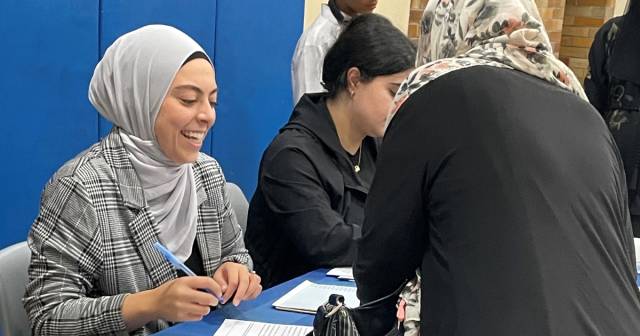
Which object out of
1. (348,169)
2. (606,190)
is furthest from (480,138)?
(348,169)

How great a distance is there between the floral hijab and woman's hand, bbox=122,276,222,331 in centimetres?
52

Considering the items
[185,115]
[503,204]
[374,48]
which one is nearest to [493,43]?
[503,204]

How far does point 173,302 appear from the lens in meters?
1.38

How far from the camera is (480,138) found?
3.26 feet

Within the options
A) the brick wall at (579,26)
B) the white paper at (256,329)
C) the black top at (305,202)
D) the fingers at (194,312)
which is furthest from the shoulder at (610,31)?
the brick wall at (579,26)

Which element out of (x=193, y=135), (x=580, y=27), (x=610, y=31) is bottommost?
(x=580, y=27)

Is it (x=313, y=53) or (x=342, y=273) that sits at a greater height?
(x=313, y=53)

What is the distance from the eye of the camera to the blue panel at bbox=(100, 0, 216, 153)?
2.59 meters

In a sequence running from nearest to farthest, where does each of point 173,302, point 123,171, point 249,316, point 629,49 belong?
1. point 173,302
2. point 249,316
3. point 123,171
4. point 629,49

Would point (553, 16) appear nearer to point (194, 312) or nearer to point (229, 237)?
point (229, 237)

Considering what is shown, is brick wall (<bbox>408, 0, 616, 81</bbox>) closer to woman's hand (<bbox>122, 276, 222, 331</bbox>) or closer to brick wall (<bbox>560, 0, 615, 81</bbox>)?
brick wall (<bbox>560, 0, 615, 81</bbox>)

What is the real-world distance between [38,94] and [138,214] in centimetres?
98

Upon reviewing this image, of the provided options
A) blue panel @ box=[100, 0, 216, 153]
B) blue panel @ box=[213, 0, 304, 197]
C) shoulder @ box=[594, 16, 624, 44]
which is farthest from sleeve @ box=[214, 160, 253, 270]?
blue panel @ box=[213, 0, 304, 197]

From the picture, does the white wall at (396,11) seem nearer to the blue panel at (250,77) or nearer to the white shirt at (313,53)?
the blue panel at (250,77)
